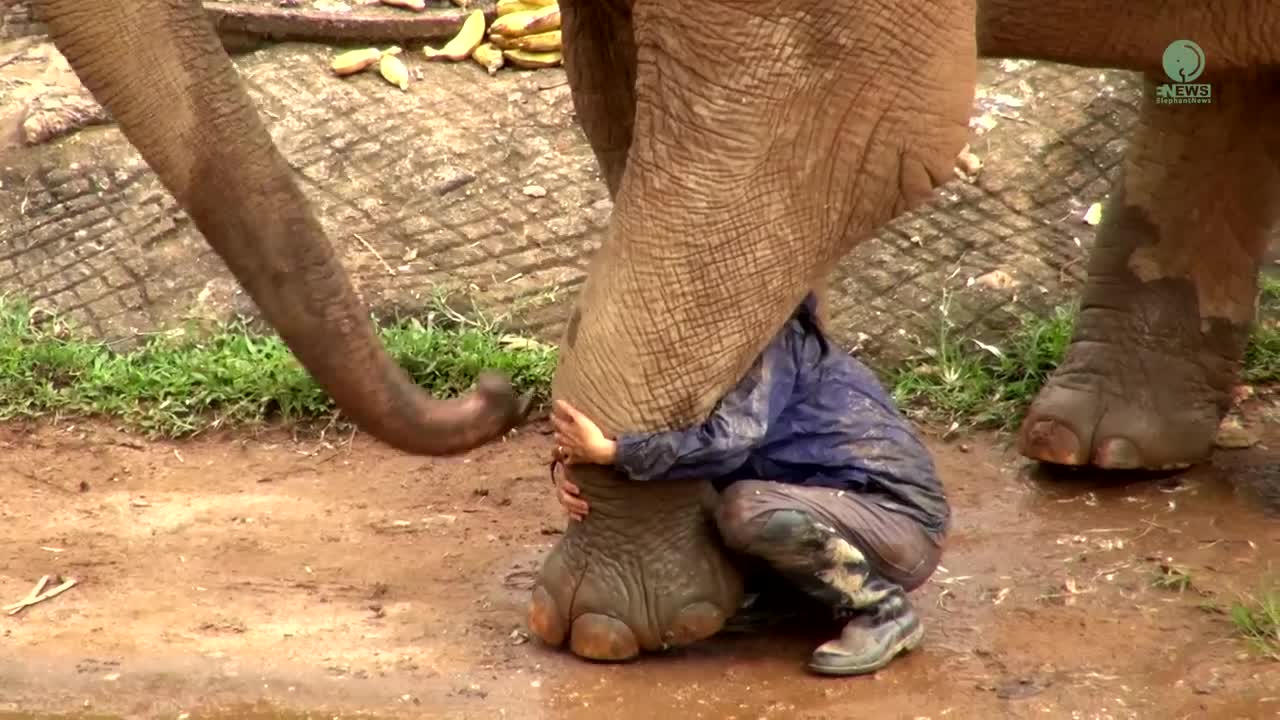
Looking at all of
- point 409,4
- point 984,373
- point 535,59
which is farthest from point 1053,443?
point 409,4

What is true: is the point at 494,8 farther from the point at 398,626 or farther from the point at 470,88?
the point at 398,626

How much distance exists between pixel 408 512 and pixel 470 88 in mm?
2401

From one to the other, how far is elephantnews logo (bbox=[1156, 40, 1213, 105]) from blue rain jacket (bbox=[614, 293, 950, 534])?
94 centimetres

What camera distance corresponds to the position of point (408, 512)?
16.1ft

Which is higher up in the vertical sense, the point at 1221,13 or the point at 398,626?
the point at 1221,13

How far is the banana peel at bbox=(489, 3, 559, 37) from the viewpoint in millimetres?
7062

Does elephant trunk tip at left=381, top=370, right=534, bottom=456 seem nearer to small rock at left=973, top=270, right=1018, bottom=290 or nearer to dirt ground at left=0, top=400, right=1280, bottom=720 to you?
dirt ground at left=0, top=400, right=1280, bottom=720

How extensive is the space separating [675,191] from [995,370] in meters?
1.99

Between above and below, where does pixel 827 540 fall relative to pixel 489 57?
below

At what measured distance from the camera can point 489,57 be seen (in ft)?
23.2

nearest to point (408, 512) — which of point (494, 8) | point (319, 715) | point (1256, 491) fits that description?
point (319, 715)

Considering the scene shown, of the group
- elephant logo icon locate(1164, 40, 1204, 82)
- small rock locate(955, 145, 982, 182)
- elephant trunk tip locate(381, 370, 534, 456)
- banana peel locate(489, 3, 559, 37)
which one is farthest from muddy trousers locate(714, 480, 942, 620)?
banana peel locate(489, 3, 559, 37)

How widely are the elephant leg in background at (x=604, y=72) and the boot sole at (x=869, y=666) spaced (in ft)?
3.91

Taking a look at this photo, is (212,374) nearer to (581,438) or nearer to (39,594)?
(39,594)
